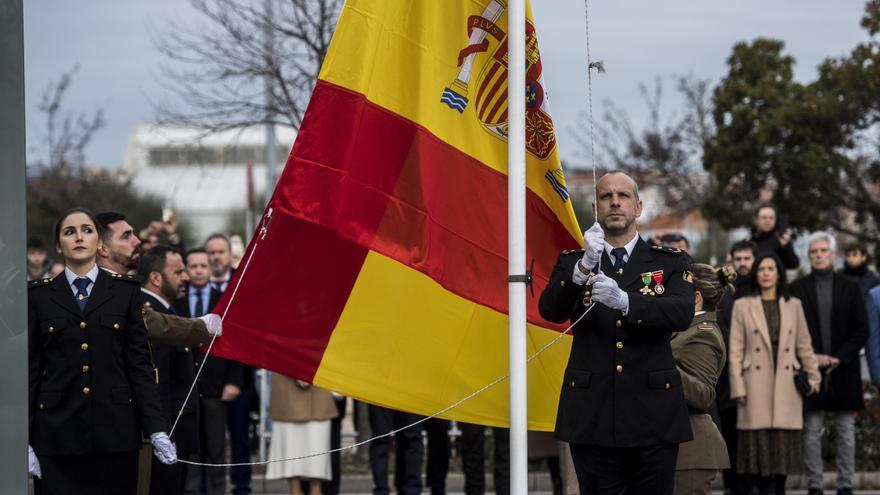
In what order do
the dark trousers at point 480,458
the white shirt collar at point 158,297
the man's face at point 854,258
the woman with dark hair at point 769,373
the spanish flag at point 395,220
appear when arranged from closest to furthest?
the spanish flag at point 395,220, the white shirt collar at point 158,297, the dark trousers at point 480,458, the woman with dark hair at point 769,373, the man's face at point 854,258

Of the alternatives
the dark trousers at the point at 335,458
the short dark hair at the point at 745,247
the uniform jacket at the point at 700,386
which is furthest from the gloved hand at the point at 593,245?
the short dark hair at the point at 745,247

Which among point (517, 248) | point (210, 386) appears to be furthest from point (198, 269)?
point (517, 248)

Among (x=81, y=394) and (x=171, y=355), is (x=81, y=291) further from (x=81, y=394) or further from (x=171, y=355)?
(x=171, y=355)

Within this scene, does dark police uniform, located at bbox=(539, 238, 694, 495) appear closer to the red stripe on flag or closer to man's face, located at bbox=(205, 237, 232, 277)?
the red stripe on flag

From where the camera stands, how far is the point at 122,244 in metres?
9.09

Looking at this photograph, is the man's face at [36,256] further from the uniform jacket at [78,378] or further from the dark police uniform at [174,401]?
the uniform jacket at [78,378]

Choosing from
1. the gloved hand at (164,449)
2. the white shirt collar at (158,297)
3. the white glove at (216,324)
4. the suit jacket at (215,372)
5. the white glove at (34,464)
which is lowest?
the white glove at (34,464)

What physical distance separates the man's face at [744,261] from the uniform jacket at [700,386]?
5060mm

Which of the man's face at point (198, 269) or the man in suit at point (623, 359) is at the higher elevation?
the man's face at point (198, 269)

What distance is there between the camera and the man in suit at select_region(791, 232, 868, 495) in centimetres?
1275

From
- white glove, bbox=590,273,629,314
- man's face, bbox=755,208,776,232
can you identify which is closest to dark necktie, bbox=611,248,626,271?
white glove, bbox=590,273,629,314

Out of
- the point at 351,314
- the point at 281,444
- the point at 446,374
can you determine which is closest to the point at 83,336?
the point at 351,314

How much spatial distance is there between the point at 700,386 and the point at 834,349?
20.4ft

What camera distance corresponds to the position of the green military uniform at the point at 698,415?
290 inches
